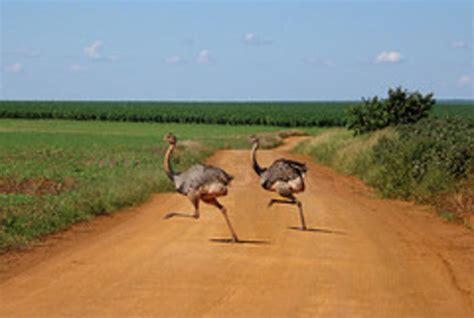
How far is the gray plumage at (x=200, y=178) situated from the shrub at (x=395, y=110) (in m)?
23.7

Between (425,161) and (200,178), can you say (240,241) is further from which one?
(425,161)

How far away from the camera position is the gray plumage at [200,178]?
13984 millimetres

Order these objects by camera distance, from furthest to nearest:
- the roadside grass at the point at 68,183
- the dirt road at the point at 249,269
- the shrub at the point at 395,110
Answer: the shrub at the point at 395,110 < the roadside grass at the point at 68,183 < the dirt road at the point at 249,269

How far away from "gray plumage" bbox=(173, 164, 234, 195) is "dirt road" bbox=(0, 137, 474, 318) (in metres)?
0.87

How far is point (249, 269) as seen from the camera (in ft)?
38.9

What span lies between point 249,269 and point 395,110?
26725 mm

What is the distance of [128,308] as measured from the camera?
966 cm

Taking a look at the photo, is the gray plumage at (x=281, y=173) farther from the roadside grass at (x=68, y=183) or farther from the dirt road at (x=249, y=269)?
the roadside grass at (x=68, y=183)

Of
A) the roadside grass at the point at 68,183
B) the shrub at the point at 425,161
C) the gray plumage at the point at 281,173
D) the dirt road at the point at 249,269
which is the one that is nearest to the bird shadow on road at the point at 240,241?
the dirt road at the point at 249,269

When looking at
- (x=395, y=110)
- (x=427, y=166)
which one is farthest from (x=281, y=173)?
(x=395, y=110)

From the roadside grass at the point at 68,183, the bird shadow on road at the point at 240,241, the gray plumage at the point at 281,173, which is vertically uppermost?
the gray plumage at the point at 281,173

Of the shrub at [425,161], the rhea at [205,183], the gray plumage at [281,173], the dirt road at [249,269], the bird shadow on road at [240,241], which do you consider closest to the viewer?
the dirt road at [249,269]

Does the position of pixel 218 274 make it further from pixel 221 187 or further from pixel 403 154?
pixel 403 154

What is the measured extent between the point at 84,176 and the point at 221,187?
15.0m
